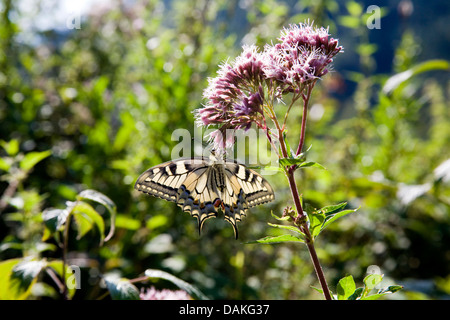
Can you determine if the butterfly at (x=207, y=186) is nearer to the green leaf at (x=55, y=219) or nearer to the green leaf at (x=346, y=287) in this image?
the green leaf at (x=55, y=219)

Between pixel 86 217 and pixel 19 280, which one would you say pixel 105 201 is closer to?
pixel 86 217

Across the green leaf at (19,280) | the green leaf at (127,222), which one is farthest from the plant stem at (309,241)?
the green leaf at (127,222)

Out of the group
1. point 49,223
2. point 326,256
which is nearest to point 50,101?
point 49,223

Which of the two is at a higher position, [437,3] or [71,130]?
[437,3]

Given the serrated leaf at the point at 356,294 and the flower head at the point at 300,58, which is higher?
the flower head at the point at 300,58

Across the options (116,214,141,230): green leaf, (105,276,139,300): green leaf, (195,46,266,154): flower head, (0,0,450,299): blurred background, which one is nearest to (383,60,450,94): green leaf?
(0,0,450,299): blurred background

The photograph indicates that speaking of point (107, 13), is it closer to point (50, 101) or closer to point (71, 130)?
point (50, 101)
